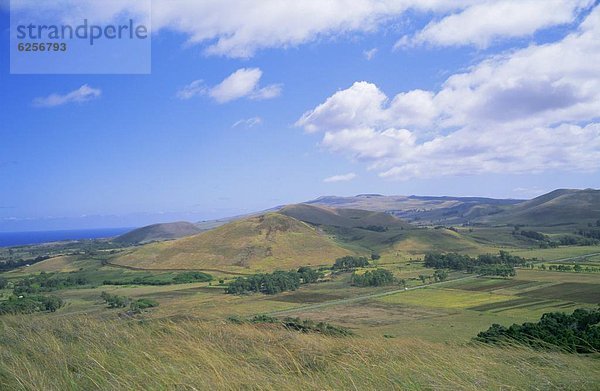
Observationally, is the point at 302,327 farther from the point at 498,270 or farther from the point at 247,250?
the point at 247,250

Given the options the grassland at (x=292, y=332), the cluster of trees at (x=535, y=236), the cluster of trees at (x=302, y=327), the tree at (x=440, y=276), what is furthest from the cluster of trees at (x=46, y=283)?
the cluster of trees at (x=535, y=236)

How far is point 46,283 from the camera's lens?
100625 millimetres

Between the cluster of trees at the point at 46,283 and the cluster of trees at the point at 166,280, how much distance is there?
6483mm

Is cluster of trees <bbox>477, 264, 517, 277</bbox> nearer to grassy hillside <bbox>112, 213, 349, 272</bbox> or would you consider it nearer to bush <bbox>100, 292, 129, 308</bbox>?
grassy hillside <bbox>112, 213, 349, 272</bbox>

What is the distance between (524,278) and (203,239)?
102m

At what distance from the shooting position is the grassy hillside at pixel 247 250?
5330 inches

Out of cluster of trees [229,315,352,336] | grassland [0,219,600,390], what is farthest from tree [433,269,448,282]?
cluster of trees [229,315,352,336]

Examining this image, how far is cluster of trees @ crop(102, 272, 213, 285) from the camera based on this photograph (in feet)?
354

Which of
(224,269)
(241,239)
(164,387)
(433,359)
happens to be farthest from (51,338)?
(241,239)

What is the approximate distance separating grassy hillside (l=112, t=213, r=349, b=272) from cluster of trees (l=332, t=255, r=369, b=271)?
9.35 meters

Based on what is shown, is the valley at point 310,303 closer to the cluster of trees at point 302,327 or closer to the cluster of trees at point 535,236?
the cluster of trees at point 302,327

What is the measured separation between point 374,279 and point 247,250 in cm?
5478

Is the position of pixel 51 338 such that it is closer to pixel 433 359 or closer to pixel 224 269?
pixel 433 359

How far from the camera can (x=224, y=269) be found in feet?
430
